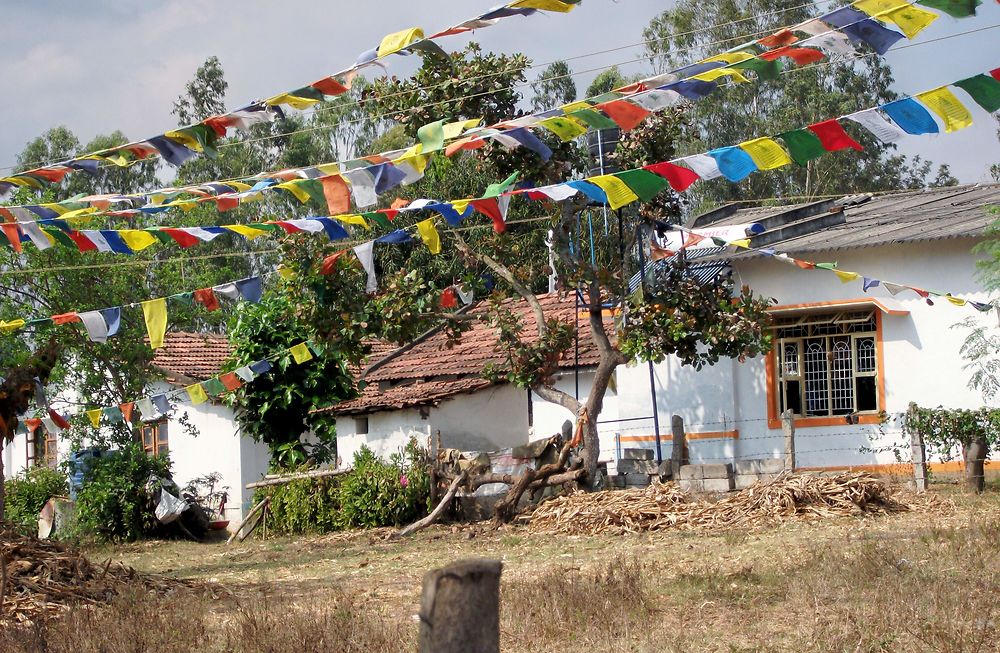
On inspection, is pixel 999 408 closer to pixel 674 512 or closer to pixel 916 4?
pixel 674 512

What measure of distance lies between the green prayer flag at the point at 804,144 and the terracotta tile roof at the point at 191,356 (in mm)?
16655

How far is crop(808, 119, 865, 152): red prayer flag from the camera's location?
9.25 meters

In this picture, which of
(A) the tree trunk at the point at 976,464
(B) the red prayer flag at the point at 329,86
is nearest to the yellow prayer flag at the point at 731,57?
(B) the red prayer flag at the point at 329,86

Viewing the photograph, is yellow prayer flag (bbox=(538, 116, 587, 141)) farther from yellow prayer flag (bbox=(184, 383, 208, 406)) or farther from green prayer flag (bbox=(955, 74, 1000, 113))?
yellow prayer flag (bbox=(184, 383, 208, 406))

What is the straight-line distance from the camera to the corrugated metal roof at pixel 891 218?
56.1 feet

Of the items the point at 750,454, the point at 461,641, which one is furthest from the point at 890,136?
the point at 750,454

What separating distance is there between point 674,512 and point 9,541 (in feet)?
25.2

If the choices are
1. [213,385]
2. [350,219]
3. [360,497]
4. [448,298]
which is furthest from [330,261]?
[360,497]

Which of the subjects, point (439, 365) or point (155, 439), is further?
point (155, 439)

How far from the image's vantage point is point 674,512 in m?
14.8

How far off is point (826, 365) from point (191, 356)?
14146 mm

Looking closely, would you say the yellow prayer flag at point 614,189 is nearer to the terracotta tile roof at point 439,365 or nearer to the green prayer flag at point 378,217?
the green prayer flag at point 378,217

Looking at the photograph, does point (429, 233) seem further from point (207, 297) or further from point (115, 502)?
point (115, 502)

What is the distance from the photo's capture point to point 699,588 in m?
9.79
